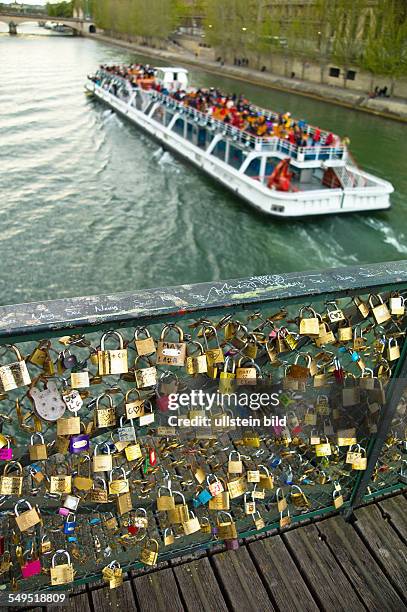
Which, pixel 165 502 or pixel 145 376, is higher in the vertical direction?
pixel 145 376

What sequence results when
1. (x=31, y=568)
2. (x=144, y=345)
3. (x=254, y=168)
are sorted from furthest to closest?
(x=254, y=168) → (x=31, y=568) → (x=144, y=345)

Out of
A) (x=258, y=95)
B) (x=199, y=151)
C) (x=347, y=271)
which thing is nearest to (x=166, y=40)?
(x=258, y=95)

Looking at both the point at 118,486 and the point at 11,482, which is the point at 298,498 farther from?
the point at 11,482

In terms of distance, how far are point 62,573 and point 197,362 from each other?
3.30 feet

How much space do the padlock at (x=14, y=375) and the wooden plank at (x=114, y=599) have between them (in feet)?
3.92

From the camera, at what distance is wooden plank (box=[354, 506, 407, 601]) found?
2341 millimetres

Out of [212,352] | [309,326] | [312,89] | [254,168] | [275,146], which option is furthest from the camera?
[312,89]

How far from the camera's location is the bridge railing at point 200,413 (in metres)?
1.46

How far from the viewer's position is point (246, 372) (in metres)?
1.72

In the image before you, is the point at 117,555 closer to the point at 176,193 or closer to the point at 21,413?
the point at 21,413

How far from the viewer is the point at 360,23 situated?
1385 inches

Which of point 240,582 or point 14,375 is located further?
point 240,582

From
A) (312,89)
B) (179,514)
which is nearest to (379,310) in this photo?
(179,514)

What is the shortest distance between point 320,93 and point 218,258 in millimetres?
26662
